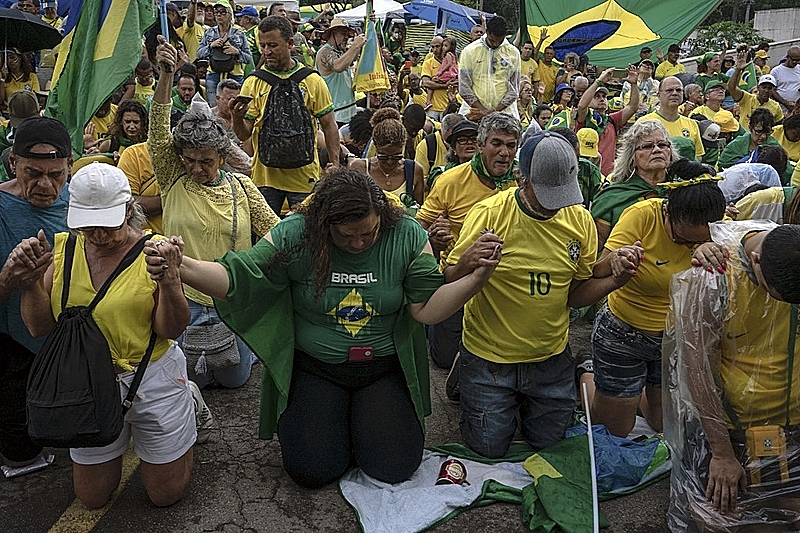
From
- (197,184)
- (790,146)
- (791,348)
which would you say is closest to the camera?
Answer: (791,348)

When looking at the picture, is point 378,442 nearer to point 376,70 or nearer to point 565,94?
point 376,70

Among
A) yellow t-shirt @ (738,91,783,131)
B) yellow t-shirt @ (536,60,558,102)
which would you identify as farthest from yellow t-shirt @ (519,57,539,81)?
yellow t-shirt @ (738,91,783,131)

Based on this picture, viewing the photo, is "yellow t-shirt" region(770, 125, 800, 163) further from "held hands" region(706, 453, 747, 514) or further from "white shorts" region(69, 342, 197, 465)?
"white shorts" region(69, 342, 197, 465)

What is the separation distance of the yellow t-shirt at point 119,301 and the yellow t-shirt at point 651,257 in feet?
7.90

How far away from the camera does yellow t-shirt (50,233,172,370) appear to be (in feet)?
10.1

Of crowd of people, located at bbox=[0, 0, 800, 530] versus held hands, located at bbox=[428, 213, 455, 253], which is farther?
held hands, located at bbox=[428, 213, 455, 253]

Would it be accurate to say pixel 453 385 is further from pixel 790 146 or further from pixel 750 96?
pixel 750 96

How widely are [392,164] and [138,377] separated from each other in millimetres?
2891

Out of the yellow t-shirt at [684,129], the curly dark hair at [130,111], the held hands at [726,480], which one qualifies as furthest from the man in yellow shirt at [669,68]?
the held hands at [726,480]

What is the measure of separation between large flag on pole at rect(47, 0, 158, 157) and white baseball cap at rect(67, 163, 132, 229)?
1855mm

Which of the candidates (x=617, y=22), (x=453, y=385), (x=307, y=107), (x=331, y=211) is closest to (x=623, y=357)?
(x=453, y=385)

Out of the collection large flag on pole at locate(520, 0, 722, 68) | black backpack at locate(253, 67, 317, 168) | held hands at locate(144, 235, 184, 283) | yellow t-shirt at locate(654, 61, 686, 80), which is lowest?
held hands at locate(144, 235, 184, 283)

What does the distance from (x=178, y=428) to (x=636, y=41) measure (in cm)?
1014

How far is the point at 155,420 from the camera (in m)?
3.22
